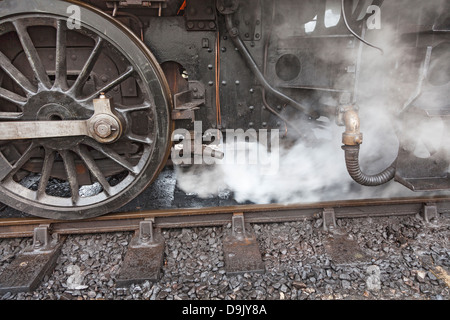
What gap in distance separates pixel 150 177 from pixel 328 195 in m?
1.72

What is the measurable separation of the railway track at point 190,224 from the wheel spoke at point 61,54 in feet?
3.90

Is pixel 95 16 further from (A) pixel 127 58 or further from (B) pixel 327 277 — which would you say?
(B) pixel 327 277

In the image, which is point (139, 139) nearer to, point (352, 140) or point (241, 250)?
point (241, 250)

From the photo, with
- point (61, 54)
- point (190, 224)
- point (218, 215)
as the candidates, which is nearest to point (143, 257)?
point (190, 224)

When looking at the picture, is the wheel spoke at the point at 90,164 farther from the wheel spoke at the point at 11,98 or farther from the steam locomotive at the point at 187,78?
the wheel spoke at the point at 11,98

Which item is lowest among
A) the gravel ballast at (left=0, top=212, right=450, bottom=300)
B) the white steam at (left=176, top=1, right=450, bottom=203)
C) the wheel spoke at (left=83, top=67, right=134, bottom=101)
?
the gravel ballast at (left=0, top=212, right=450, bottom=300)

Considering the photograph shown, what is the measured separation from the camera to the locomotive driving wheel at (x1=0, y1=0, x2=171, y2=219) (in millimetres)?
2225

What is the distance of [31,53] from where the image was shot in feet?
7.41

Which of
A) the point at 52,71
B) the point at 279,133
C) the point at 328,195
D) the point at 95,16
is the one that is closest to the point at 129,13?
the point at 95,16

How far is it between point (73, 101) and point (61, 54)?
0.35m

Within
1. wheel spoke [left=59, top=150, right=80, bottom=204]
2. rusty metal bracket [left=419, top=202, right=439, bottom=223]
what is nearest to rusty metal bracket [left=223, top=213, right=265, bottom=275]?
wheel spoke [left=59, top=150, right=80, bottom=204]

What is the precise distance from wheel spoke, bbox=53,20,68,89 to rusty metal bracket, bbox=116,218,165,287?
4.27 ft

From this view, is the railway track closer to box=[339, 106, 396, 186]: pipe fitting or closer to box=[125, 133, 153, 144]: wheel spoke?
box=[339, 106, 396, 186]: pipe fitting

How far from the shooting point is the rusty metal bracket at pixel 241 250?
227cm
